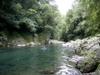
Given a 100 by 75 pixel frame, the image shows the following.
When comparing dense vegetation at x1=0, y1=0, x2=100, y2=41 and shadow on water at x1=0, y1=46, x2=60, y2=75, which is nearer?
shadow on water at x1=0, y1=46, x2=60, y2=75

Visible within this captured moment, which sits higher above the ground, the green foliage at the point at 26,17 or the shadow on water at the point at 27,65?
the green foliage at the point at 26,17

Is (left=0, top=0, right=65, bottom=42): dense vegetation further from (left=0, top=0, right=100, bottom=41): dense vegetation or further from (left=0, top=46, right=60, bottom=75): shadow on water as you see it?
(left=0, top=46, right=60, bottom=75): shadow on water

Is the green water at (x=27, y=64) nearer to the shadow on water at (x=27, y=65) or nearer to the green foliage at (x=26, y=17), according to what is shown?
the shadow on water at (x=27, y=65)

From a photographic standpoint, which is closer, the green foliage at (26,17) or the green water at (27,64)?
the green water at (27,64)

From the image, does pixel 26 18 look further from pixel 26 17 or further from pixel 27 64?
pixel 27 64

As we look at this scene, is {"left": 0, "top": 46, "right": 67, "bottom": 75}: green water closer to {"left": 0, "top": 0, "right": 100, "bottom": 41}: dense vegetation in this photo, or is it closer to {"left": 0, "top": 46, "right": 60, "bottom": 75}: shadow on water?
{"left": 0, "top": 46, "right": 60, "bottom": 75}: shadow on water

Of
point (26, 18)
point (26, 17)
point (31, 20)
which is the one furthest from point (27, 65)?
→ point (31, 20)

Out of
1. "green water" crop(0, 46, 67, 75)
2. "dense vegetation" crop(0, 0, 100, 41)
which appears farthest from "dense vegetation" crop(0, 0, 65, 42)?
"green water" crop(0, 46, 67, 75)

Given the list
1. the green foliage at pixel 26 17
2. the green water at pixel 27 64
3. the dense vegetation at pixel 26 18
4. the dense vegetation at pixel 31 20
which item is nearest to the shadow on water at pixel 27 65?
the green water at pixel 27 64

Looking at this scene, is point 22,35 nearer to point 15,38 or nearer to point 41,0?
point 15,38

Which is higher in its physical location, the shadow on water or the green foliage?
the green foliage

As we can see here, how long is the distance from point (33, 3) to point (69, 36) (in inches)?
573

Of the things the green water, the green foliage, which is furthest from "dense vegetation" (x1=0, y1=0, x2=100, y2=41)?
the green water

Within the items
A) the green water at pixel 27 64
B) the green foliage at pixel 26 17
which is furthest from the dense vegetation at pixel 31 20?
the green water at pixel 27 64
